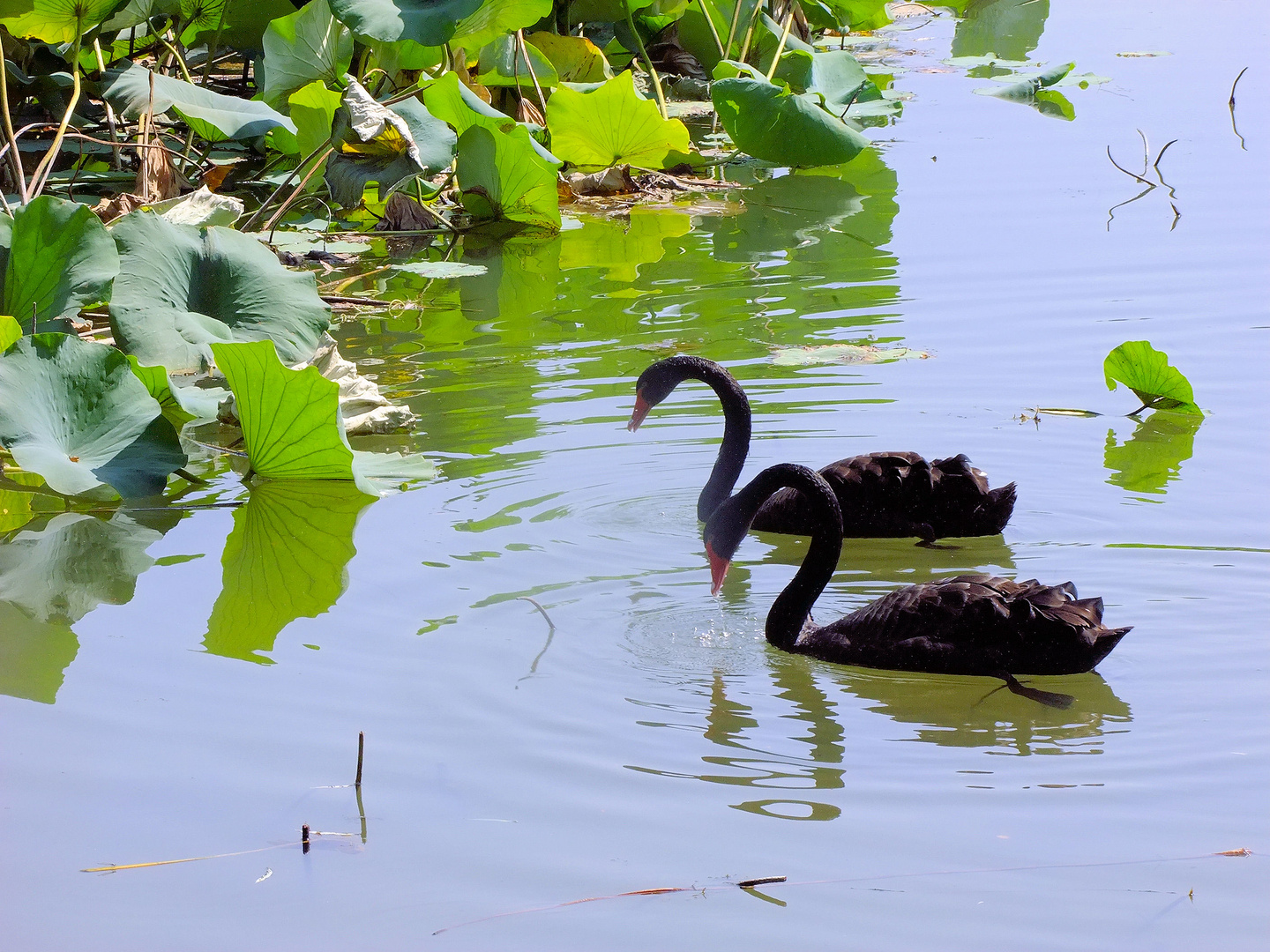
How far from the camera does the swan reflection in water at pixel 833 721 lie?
3074 mm

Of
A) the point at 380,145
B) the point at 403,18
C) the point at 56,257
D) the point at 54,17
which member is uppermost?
the point at 403,18

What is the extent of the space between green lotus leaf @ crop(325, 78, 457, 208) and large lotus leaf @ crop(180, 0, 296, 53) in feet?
5.09

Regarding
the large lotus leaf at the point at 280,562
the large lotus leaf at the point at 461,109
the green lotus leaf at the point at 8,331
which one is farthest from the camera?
the large lotus leaf at the point at 461,109

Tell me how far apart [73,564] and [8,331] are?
902 millimetres

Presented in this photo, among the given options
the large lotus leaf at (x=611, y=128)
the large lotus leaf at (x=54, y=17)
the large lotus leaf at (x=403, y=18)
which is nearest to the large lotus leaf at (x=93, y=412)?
the large lotus leaf at (x=54, y=17)

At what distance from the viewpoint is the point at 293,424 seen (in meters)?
4.56

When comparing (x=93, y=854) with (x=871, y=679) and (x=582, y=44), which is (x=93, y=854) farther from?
(x=582, y=44)

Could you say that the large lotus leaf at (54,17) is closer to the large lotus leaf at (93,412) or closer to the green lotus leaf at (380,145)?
the green lotus leaf at (380,145)

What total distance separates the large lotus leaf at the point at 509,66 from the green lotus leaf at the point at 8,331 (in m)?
4.65

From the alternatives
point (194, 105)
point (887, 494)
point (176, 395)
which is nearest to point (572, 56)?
point (194, 105)

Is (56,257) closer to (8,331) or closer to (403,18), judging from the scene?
(8,331)

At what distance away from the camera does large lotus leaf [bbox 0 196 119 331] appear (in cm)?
504

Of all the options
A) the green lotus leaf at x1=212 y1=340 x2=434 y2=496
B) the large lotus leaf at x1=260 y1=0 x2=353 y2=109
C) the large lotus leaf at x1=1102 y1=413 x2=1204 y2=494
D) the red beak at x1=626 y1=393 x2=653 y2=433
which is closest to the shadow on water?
the large lotus leaf at x1=1102 y1=413 x2=1204 y2=494

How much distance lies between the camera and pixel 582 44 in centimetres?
991
